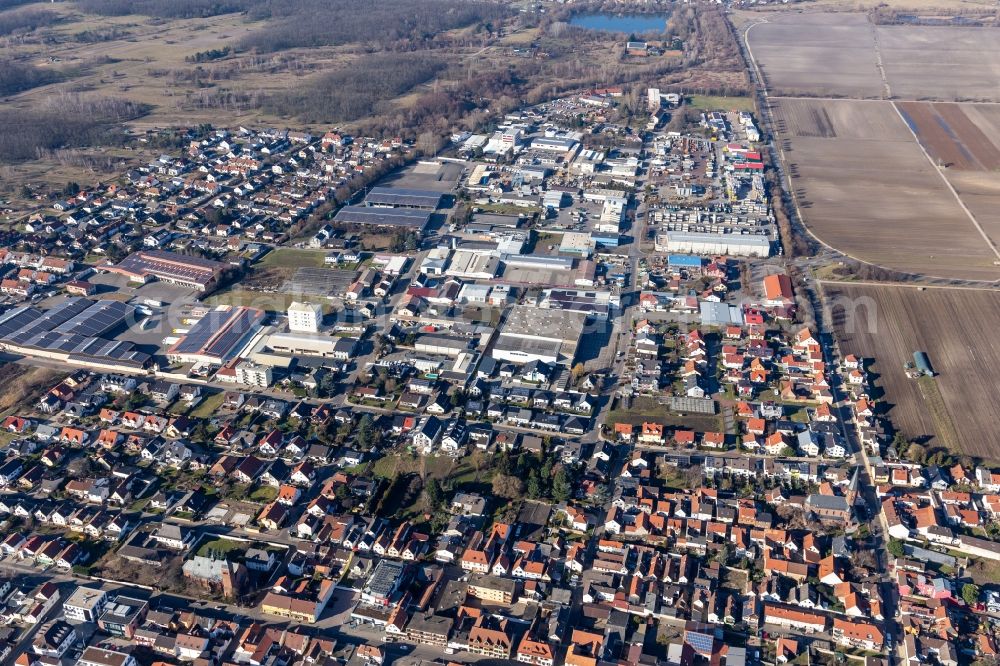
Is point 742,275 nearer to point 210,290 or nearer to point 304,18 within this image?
point 210,290

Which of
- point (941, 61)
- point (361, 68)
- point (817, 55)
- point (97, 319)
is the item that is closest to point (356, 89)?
point (361, 68)

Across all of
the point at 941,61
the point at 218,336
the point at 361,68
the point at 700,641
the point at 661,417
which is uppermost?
the point at 361,68

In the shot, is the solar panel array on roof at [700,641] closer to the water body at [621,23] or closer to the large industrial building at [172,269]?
the large industrial building at [172,269]

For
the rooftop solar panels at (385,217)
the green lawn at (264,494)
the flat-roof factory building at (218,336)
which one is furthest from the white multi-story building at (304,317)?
the rooftop solar panels at (385,217)

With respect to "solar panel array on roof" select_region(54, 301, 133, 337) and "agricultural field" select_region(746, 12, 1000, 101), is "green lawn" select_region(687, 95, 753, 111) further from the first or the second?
"solar panel array on roof" select_region(54, 301, 133, 337)

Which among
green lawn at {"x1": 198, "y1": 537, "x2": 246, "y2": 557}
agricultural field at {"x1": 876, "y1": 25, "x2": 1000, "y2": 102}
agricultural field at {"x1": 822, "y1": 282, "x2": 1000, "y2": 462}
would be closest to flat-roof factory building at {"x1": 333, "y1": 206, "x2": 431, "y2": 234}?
agricultural field at {"x1": 822, "y1": 282, "x2": 1000, "y2": 462}

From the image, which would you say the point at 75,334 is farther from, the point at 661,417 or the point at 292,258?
the point at 661,417

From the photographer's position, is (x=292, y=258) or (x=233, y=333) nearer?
(x=233, y=333)
